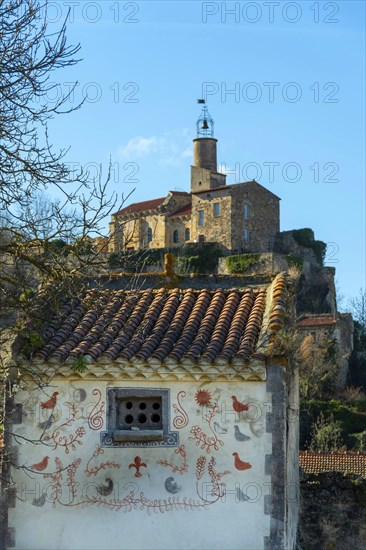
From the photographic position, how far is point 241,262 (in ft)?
211

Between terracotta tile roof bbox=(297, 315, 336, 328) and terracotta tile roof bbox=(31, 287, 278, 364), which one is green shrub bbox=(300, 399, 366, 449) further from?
terracotta tile roof bbox=(31, 287, 278, 364)

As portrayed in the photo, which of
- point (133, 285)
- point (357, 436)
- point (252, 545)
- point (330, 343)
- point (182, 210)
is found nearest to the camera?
point (252, 545)

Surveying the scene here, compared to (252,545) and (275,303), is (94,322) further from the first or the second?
(252,545)

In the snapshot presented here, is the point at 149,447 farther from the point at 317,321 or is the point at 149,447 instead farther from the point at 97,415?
the point at 317,321

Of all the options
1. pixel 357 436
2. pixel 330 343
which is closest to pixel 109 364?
pixel 357 436

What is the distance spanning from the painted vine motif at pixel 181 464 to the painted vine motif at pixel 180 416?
11.7 inches

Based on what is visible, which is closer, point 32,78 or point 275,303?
point 32,78

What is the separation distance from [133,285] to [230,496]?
15.9ft

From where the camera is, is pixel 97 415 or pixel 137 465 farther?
pixel 97 415

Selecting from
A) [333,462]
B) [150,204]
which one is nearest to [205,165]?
[150,204]

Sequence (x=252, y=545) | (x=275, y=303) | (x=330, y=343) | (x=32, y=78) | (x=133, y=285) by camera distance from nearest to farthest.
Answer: (x=32, y=78) < (x=252, y=545) < (x=275, y=303) < (x=133, y=285) < (x=330, y=343)

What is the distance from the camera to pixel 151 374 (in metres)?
13.8

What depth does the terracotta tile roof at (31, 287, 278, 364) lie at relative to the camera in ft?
45.8

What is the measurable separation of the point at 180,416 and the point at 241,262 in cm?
5058
